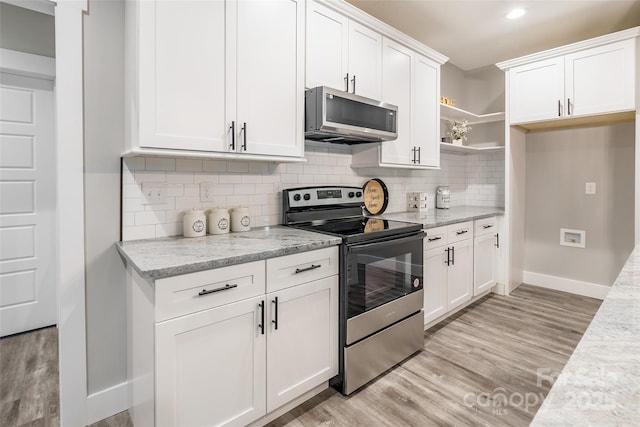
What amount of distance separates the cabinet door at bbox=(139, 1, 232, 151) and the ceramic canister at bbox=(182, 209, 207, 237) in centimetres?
41

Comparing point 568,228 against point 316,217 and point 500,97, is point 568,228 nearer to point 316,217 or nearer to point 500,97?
point 500,97

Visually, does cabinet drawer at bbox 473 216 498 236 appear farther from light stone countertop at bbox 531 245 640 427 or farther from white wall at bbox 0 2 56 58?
white wall at bbox 0 2 56 58

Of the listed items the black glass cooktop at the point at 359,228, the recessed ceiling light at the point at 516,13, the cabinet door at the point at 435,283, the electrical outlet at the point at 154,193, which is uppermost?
the recessed ceiling light at the point at 516,13

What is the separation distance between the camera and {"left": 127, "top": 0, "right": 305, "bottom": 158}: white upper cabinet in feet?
5.19

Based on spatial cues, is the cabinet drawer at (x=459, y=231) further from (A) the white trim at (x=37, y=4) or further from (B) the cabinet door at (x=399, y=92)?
(A) the white trim at (x=37, y=4)

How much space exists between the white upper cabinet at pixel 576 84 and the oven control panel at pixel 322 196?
210cm

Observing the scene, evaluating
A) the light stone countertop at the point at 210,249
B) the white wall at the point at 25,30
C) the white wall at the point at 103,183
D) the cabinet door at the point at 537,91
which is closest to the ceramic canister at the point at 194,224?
the light stone countertop at the point at 210,249

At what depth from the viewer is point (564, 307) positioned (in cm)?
336

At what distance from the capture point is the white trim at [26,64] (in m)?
2.60

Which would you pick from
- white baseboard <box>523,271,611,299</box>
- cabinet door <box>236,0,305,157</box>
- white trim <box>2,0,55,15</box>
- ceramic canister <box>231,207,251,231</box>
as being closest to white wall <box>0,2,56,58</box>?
white trim <box>2,0,55,15</box>

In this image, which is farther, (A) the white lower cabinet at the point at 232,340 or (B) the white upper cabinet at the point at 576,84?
(B) the white upper cabinet at the point at 576,84

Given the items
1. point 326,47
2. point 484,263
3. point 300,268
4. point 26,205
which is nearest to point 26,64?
point 26,205

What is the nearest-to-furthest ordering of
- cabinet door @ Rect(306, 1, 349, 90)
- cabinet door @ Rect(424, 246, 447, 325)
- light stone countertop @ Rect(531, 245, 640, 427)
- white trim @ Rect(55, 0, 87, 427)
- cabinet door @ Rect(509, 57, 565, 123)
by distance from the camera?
light stone countertop @ Rect(531, 245, 640, 427)
white trim @ Rect(55, 0, 87, 427)
cabinet door @ Rect(306, 1, 349, 90)
cabinet door @ Rect(424, 246, 447, 325)
cabinet door @ Rect(509, 57, 565, 123)

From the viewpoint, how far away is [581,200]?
3.68m
